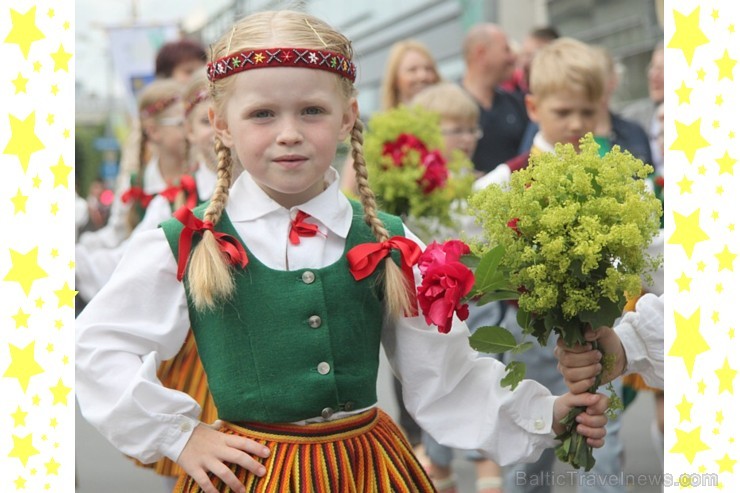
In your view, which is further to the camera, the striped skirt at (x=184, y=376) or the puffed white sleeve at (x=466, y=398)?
the striped skirt at (x=184, y=376)

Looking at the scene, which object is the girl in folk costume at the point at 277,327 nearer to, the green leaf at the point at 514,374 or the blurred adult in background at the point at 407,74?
the green leaf at the point at 514,374

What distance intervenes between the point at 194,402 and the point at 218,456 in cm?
17

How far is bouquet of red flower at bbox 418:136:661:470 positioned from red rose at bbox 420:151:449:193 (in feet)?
8.52

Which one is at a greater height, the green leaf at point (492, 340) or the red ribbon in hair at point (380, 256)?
the red ribbon in hair at point (380, 256)

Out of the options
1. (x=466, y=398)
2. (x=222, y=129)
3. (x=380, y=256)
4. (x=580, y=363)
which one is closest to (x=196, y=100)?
(x=222, y=129)

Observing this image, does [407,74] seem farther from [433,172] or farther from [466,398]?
[466,398]

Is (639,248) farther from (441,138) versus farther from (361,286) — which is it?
(441,138)

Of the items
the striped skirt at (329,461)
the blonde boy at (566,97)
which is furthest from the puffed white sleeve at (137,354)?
the blonde boy at (566,97)

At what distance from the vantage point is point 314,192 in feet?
10.7

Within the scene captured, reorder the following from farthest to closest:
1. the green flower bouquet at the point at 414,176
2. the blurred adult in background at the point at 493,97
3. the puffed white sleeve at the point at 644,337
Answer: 1. the blurred adult in background at the point at 493,97
2. the green flower bouquet at the point at 414,176
3. the puffed white sleeve at the point at 644,337

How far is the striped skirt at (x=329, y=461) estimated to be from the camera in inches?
119

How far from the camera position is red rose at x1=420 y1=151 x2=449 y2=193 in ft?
18.6

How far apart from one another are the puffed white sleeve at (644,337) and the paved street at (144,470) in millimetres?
2888

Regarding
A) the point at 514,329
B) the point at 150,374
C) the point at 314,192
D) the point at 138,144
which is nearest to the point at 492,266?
the point at 314,192
